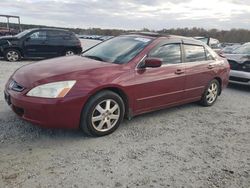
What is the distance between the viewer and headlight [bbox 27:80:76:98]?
13.3ft

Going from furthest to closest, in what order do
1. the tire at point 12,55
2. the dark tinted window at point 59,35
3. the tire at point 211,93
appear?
the dark tinted window at point 59,35
the tire at point 12,55
the tire at point 211,93

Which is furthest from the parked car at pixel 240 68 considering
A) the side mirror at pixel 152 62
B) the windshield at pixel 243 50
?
the side mirror at pixel 152 62

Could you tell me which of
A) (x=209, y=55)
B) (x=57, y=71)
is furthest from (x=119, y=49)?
(x=209, y=55)

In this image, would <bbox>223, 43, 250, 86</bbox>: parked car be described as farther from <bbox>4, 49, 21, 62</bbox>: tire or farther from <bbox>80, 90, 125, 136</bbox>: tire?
<bbox>4, 49, 21, 62</bbox>: tire

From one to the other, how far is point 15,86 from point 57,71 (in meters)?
0.65

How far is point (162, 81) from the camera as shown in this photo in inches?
208

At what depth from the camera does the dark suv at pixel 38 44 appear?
1322cm

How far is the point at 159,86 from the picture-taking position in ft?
17.2

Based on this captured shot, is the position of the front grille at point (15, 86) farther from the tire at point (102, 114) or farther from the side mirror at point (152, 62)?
the side mirror at point (152, 62)

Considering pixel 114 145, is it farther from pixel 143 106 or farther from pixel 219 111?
pixel 219 111

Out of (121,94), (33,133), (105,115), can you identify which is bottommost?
(33,133)

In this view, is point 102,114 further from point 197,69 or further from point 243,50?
point 243,50

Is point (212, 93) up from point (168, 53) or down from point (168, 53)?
down

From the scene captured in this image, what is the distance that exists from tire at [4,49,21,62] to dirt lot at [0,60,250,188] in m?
8.47
